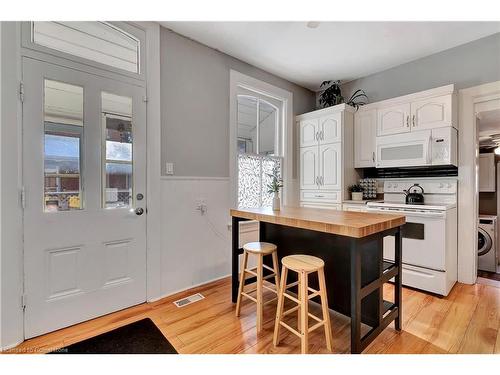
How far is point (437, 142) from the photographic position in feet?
9.34

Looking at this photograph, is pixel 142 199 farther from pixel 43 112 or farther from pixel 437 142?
A: pixel 437 142

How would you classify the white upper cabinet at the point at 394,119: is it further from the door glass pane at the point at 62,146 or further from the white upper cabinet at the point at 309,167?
the door glass pane at the point at 62,146

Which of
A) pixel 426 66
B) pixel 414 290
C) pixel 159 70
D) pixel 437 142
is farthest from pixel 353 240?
pixel 426 66

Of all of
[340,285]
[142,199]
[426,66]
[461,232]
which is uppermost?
[426,66]

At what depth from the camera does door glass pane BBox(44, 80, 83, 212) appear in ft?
6.34

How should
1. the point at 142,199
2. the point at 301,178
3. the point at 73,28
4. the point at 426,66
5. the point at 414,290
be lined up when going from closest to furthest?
the point at 73,28, the point at 142,199, the point at 414,290, the point at 426,66, the point at 301,178

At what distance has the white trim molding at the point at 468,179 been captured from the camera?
2816 mm

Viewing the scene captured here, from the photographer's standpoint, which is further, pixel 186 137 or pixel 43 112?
pixel 186 137

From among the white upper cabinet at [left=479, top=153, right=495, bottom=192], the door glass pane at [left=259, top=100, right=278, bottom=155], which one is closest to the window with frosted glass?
the door glass pane at [left=259, top=100, right=278, bottom=155]

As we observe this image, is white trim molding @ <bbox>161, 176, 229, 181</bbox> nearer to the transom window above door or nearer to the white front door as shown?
the white front door

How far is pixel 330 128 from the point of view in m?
3.60

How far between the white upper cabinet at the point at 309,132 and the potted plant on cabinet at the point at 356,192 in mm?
859

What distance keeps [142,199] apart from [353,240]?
1907mm

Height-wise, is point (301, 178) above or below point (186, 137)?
below
